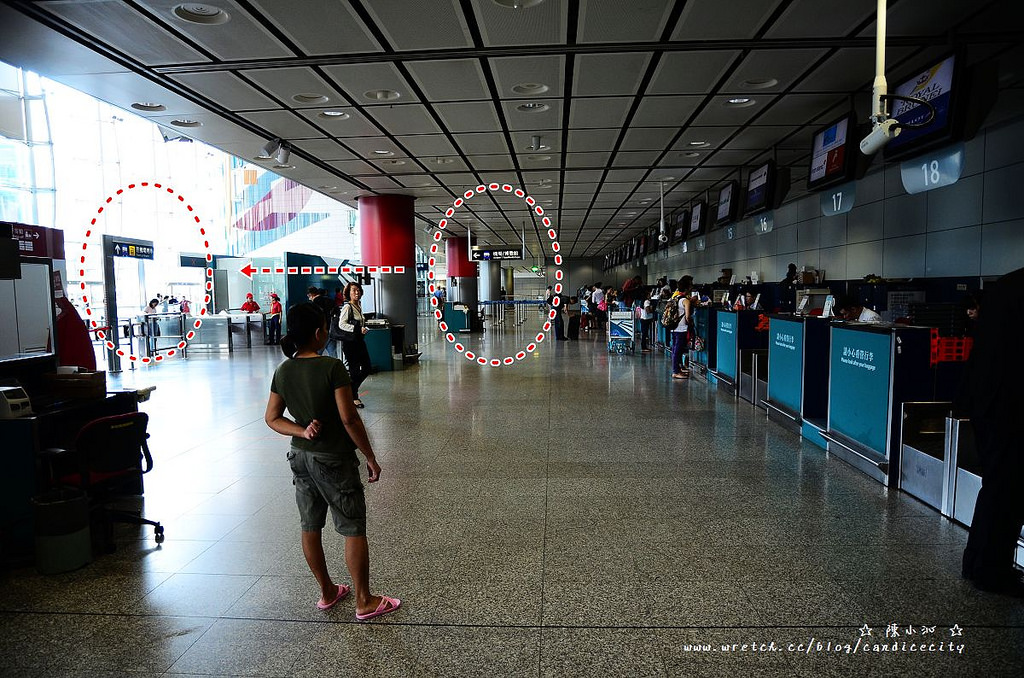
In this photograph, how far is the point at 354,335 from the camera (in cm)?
877

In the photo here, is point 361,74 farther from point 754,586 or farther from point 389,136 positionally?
point 754,586

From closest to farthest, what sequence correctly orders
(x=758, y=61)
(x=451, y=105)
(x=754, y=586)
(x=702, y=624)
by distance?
(x=702, y=624), (x=754, y=586), (x=758, y=61), (x=451, y=105)

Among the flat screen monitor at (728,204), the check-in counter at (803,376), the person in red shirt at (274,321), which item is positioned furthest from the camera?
the person in red shirt at (274,321)

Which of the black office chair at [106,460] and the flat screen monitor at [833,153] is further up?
the flat screen monitor at [833,153]

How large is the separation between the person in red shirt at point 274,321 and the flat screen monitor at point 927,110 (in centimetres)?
1701

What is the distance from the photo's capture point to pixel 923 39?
18.8ft

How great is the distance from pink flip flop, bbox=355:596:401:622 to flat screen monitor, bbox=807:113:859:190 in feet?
23.7

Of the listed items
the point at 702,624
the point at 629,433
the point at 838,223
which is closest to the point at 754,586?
the point at 702,624

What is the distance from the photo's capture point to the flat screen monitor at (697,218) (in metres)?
14.3

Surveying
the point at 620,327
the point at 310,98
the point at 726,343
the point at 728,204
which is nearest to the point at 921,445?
the point at 726,343

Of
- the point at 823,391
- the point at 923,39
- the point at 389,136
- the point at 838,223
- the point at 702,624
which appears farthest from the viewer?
the point at 838,223

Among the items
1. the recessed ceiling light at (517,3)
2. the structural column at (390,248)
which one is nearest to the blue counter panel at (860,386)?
the recessed ceiling light at (517,3)

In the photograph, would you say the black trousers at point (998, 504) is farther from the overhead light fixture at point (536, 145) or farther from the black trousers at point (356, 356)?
the black trousers at point (356, 356)

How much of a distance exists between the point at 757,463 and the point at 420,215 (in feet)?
46.3
